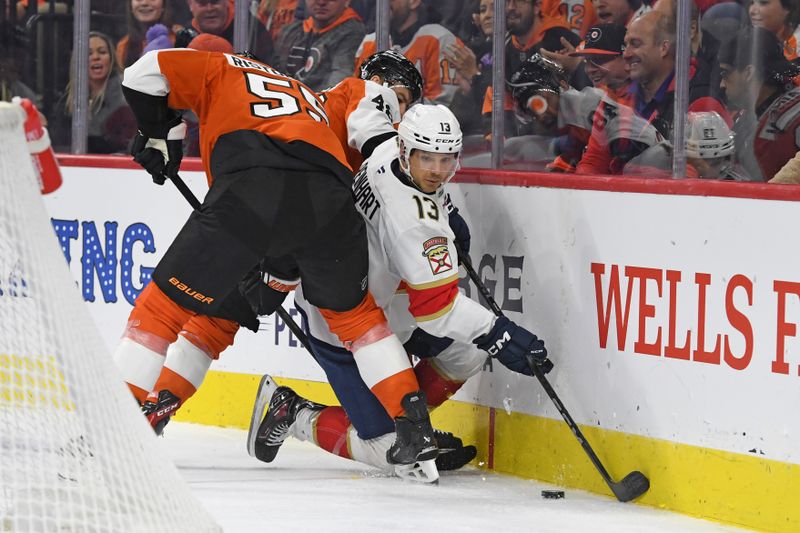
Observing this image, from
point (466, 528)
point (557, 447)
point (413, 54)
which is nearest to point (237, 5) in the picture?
point (413, 54)

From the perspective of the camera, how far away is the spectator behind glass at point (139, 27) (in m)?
4.93

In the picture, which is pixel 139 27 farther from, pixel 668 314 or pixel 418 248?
pixel 668 314

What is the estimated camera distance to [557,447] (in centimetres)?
376

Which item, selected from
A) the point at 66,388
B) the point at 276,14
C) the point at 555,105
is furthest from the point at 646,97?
the point at 66,388

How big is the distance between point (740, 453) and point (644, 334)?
1.31 feet

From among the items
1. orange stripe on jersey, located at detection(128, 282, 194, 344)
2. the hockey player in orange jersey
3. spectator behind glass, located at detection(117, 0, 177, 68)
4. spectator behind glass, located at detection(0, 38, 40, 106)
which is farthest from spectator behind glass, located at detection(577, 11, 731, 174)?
spectator behind glass, located at detection(0, 38, 40, 106)

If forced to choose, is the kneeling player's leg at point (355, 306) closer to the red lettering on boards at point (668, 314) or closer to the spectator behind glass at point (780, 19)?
the red lettering on boards at point (668, 314)

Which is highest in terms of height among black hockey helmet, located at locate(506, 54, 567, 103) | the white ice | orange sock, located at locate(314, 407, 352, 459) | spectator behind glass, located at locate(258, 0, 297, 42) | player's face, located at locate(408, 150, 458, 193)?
spectator behind glass, located at locate(258, 0, 297, 42)

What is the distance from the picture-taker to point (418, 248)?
361 centimetres

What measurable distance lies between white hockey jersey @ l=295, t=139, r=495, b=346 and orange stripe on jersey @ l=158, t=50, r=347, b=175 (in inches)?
5.6

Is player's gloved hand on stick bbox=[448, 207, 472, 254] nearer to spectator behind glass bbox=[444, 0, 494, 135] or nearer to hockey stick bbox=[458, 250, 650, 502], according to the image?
hockey stick bbox=[458, 250, 650, 502]

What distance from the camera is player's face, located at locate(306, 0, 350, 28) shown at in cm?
450

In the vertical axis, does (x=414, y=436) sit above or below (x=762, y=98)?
below

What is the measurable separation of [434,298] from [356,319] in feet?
0.71
